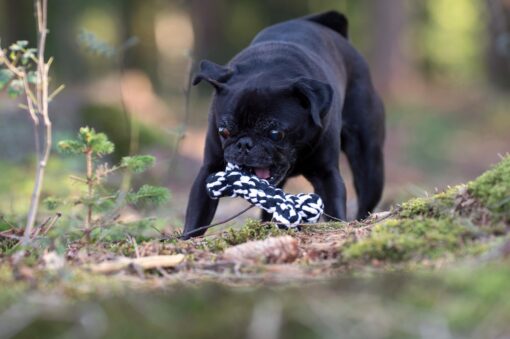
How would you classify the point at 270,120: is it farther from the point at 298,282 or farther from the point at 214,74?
the point at 298,282

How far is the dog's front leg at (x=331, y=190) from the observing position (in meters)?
6.20

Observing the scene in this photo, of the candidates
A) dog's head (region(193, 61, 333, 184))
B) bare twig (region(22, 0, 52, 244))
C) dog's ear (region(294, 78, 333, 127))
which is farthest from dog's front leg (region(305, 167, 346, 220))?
bare twig (region(22, 0, 52, 244))

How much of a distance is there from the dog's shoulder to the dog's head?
82.3 inches

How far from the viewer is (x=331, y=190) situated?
20.5ft

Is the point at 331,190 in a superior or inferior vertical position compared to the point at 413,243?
inferior

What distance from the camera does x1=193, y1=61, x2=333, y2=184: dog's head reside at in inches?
223

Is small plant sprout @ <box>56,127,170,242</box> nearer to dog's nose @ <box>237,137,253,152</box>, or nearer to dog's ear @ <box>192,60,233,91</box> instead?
dog's nose @ <box>237,137,253,152</box>

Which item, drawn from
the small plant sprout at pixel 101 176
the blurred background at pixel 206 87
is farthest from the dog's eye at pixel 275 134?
the blurred background at pixel 206 87

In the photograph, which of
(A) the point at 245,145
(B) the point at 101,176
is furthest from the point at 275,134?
(B) the point at 101,176

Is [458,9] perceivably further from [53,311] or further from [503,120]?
[53,311]

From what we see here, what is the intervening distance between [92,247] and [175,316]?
1.52 meters

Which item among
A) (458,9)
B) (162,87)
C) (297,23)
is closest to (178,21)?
(162,87)

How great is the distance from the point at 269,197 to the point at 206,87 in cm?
2516

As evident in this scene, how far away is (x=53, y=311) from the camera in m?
2.87
